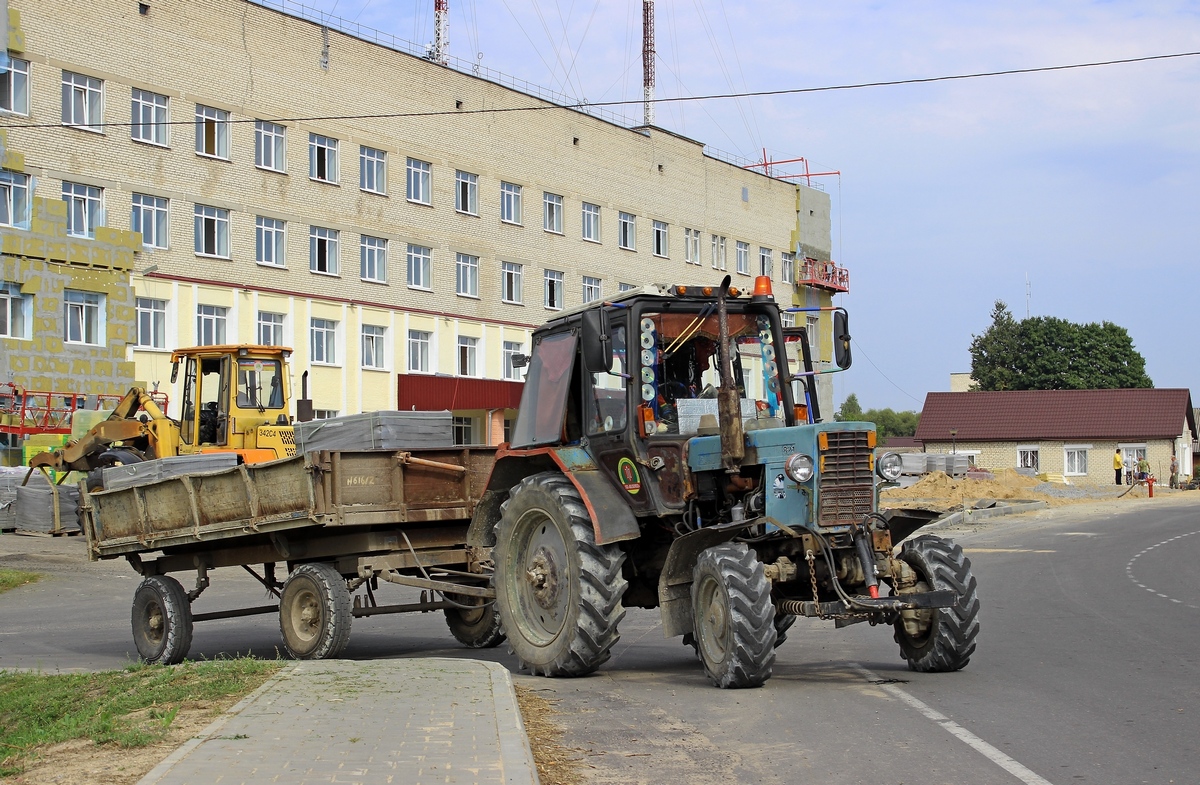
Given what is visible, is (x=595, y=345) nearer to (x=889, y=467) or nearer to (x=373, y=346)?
(x=889, y=467)

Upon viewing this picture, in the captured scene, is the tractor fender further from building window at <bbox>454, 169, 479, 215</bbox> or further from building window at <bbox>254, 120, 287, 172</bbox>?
building window at <bbox>454, 169, 479, 215</bbox>

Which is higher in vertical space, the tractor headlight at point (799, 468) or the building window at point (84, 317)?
the building window at point (84, 317)

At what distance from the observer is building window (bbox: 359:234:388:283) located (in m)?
45.3

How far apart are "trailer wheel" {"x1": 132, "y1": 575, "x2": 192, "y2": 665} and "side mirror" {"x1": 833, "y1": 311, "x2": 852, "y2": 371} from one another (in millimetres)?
6949

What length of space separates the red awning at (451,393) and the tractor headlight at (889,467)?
3550 cm

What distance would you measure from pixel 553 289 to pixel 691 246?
33.8 ft

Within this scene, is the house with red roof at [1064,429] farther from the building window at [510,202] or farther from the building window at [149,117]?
the building window at [149,117]

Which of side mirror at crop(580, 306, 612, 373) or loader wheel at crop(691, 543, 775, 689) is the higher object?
side mirror at crop(580, 306, 612, 373)

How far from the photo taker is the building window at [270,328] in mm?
41438

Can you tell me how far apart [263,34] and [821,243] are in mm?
38871

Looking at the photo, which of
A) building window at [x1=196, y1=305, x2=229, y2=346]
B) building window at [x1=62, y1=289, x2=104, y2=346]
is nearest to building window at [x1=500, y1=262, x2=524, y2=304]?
building window at [x1=196, y1=305, x2=229, y2=346]

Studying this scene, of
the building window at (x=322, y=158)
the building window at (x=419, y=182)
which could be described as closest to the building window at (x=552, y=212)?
the building window at (x=419, y=182)

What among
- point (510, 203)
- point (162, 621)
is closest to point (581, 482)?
point (162, 621)

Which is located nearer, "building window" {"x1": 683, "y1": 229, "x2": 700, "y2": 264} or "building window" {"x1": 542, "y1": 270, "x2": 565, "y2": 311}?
"building window" {"x1": 542, "y1": 270, "x2": 565, "y2": 311}
